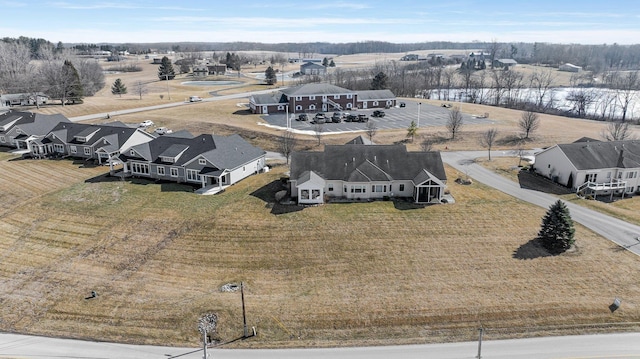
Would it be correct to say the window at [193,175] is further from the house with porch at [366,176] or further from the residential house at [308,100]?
the residential house at [308,100]

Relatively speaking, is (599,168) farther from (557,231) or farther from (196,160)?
(196,160)

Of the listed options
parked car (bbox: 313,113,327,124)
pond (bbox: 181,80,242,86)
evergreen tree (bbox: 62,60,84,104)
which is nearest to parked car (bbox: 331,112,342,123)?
parked car (bbox: 313,113,327,124)

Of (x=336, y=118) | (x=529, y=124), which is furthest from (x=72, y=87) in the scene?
(x=529, y=124)

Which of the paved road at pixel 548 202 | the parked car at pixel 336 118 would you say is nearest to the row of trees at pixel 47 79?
the parked car at pixel 336 118

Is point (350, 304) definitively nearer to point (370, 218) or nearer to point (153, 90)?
point (370, 218)

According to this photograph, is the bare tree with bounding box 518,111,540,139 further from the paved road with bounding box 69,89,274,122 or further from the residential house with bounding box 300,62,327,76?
the residential house with bounding box 300,62,327,76
